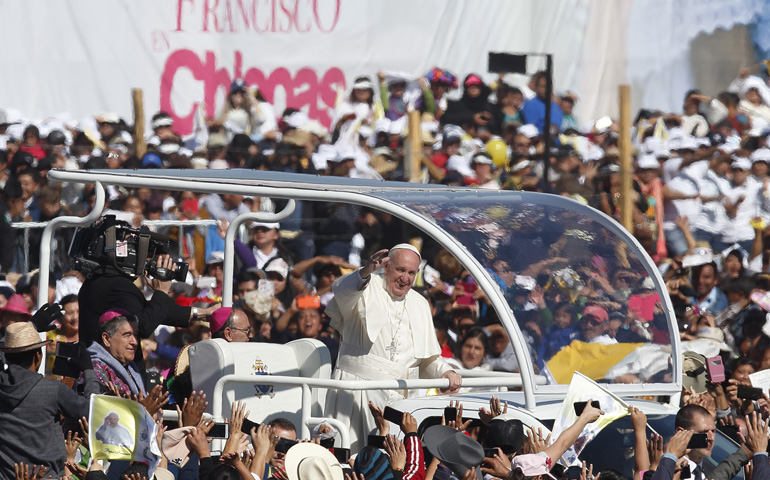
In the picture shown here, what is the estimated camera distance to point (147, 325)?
8539 millimetres

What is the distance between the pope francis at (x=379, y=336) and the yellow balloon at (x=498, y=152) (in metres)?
6.22

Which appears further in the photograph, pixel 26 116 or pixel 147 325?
pixel 26 116

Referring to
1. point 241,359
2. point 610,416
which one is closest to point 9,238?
point 241,359

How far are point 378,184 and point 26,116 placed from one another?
10.4 meters

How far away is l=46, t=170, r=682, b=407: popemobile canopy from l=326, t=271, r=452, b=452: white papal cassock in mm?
584

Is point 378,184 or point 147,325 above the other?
point 378,184

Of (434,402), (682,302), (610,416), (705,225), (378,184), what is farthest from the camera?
(705,225)

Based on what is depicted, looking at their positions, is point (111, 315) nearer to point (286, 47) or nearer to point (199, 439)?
point (199, 439)

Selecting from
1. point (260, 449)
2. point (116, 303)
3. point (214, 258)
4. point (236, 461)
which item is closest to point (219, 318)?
point (116, 303)

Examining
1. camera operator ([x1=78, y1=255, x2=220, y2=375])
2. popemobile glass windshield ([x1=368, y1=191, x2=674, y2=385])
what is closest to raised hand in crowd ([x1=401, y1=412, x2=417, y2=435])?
popemobile glass windshield ([x1=368, y1=191, x2=674, y2=385])

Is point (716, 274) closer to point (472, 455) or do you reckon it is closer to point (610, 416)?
point (610, 416)

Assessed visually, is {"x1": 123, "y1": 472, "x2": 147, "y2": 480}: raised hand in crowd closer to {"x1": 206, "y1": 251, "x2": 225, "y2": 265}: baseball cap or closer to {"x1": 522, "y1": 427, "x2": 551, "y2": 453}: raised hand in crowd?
{"x1": 522, "y1": 427, "x2": 551, "y2": 453}: raised hand in crowd

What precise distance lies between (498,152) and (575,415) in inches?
320

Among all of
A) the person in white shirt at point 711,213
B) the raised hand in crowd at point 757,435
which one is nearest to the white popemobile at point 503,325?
the raised hand in crowd at point 757,435
